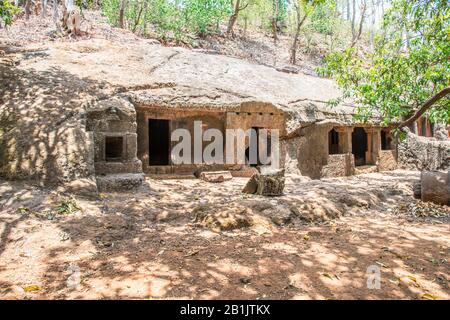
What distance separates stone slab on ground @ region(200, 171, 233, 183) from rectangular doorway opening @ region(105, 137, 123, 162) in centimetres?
276

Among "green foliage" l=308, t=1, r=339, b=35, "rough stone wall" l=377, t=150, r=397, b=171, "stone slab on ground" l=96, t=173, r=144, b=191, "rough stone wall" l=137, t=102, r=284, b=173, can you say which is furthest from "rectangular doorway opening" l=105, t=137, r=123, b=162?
"green foliage" l=308, t=1, r=339, b=35

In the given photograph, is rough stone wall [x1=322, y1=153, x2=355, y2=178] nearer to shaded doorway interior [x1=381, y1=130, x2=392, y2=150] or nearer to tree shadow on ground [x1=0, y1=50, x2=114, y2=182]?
shaded doorway interior [x1=381, y1=130, x2=392, y2=150]

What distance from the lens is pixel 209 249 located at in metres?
4.47

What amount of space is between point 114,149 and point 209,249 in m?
6.11

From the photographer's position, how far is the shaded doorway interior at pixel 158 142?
13.6 metres

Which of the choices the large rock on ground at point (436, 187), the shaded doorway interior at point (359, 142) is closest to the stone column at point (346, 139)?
the shaded doorway interior at point (359, 142)

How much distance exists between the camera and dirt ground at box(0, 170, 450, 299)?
10.6 ft

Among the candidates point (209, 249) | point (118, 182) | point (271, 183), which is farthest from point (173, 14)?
point (209, 249)

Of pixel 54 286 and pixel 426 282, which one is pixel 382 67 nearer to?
pixel 426 282

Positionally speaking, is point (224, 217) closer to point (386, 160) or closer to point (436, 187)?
point (436, 187)

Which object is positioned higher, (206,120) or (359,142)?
(206,120)

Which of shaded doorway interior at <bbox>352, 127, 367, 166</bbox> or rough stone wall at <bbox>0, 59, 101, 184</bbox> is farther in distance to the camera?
shaded doorway interior at <bbox>352, 127, 367, 166</bbox>
